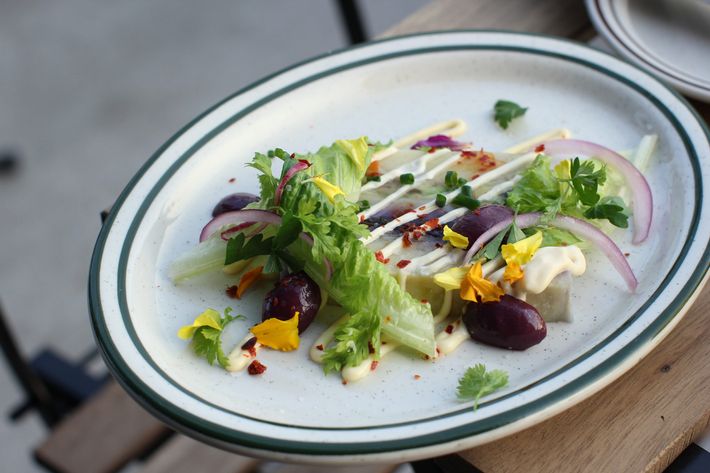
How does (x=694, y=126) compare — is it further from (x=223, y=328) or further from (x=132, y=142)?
(x=132, y=142)

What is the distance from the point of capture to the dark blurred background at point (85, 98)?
14.3ft

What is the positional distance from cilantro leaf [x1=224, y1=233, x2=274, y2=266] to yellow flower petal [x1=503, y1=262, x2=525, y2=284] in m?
0.45

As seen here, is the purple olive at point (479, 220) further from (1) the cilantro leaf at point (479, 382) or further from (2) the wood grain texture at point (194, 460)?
(2) the wood grain texture at point (194, 460)

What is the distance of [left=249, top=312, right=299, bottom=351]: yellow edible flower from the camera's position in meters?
1.63

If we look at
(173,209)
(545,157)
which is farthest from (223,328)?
(545,157)

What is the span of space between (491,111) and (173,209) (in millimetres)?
776

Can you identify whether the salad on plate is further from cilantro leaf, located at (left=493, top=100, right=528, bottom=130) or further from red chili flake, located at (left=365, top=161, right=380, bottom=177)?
cilantro leaf, located at (left=493, top=100, right=528, bottom=130)

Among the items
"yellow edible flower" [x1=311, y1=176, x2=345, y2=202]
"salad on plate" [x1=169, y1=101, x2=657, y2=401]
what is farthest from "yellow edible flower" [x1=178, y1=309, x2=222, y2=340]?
"yellow edible flower" [x1=311, y1=176, x2=345, y2=202]

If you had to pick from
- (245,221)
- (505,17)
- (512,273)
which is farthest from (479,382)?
(505,17)

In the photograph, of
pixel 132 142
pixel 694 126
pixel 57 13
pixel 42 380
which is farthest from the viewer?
pixel 57 13

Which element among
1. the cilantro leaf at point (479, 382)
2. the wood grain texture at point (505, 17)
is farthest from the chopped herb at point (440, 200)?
the wood grain texture at point (505, 17)

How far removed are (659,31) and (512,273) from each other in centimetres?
94

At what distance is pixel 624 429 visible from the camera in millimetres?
1480

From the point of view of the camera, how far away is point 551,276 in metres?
1.62
